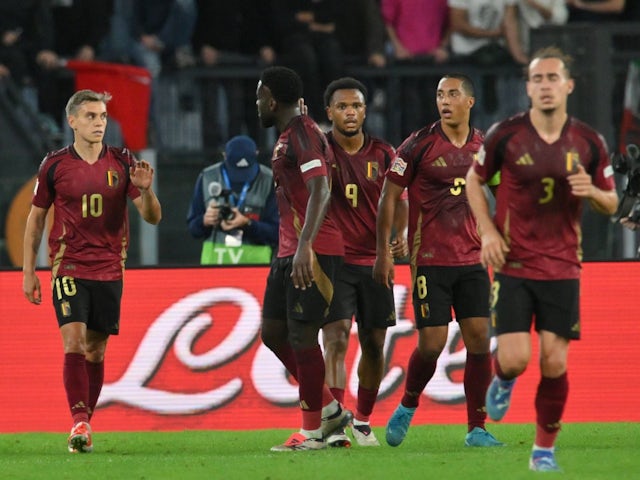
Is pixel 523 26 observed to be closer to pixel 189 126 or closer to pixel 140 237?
pixel 189 126

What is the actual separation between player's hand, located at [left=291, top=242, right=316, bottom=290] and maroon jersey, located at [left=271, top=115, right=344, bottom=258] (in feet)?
1.09

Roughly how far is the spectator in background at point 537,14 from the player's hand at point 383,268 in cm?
703

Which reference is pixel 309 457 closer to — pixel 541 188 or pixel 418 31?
pixel 541 188

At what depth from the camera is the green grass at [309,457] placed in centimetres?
848

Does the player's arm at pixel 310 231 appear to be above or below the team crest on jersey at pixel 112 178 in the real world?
below

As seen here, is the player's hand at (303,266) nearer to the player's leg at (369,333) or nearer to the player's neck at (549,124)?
the player's leg at (369,333)

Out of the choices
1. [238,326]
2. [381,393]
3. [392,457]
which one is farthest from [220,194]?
[392,457]

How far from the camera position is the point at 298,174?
9695mm

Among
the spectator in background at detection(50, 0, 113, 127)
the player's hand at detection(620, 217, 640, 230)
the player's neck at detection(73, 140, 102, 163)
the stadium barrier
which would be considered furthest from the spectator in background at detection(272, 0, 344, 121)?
the player's neck at detection(73, 140, 102, 163)

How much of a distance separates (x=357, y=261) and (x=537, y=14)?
23.3 feet

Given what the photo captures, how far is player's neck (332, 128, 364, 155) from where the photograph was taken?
35.3ft

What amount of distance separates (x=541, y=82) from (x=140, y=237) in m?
7.35

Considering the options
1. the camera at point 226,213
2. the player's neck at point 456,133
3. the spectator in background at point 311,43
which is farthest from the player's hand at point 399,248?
the spectator in background at point 311,43

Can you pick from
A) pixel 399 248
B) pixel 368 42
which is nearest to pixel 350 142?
pixel 399 248
